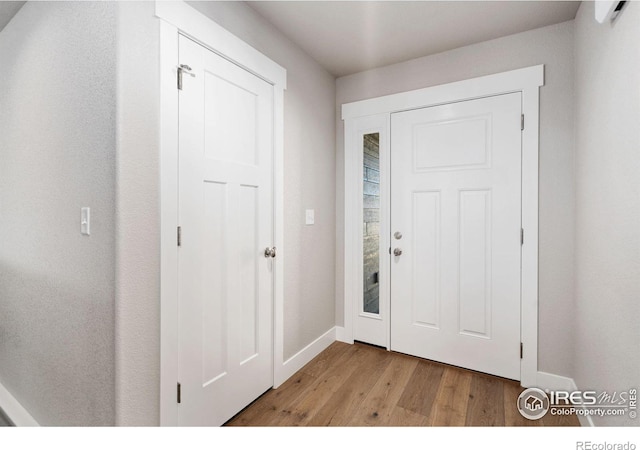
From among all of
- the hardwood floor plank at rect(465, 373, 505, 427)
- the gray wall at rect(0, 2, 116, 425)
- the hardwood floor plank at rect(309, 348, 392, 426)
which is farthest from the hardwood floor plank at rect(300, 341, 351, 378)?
the gray wall at rect(0, 2, 116, 425)

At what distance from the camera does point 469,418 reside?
1.77 metres

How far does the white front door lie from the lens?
1.53m

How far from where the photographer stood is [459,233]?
2.36 meters

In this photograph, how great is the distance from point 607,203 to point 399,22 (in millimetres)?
1546

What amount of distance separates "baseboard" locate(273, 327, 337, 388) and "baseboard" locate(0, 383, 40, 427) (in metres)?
1.32

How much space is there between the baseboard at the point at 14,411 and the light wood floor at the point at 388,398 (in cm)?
109

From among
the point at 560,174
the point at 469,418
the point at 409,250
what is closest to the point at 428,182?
the point at 409,250

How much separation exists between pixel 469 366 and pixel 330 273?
1.26 meters

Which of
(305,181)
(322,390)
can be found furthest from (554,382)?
(305,181)

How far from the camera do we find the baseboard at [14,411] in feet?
5.62

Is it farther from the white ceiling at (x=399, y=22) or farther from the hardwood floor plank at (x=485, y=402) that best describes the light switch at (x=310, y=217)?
the hardwood floor plank at (x=485, y=402)

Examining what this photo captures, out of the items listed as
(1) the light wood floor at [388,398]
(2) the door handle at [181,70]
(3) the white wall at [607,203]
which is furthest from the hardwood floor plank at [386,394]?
(2) the door handle at [181,70]

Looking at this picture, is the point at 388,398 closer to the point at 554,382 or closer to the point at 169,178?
the point at 554,382

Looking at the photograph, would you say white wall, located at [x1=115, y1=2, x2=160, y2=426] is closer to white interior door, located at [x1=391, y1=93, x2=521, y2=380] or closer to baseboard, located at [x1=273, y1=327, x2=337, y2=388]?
baseboard, located at [x1=273, y1=327, x2=337, y2=388]
